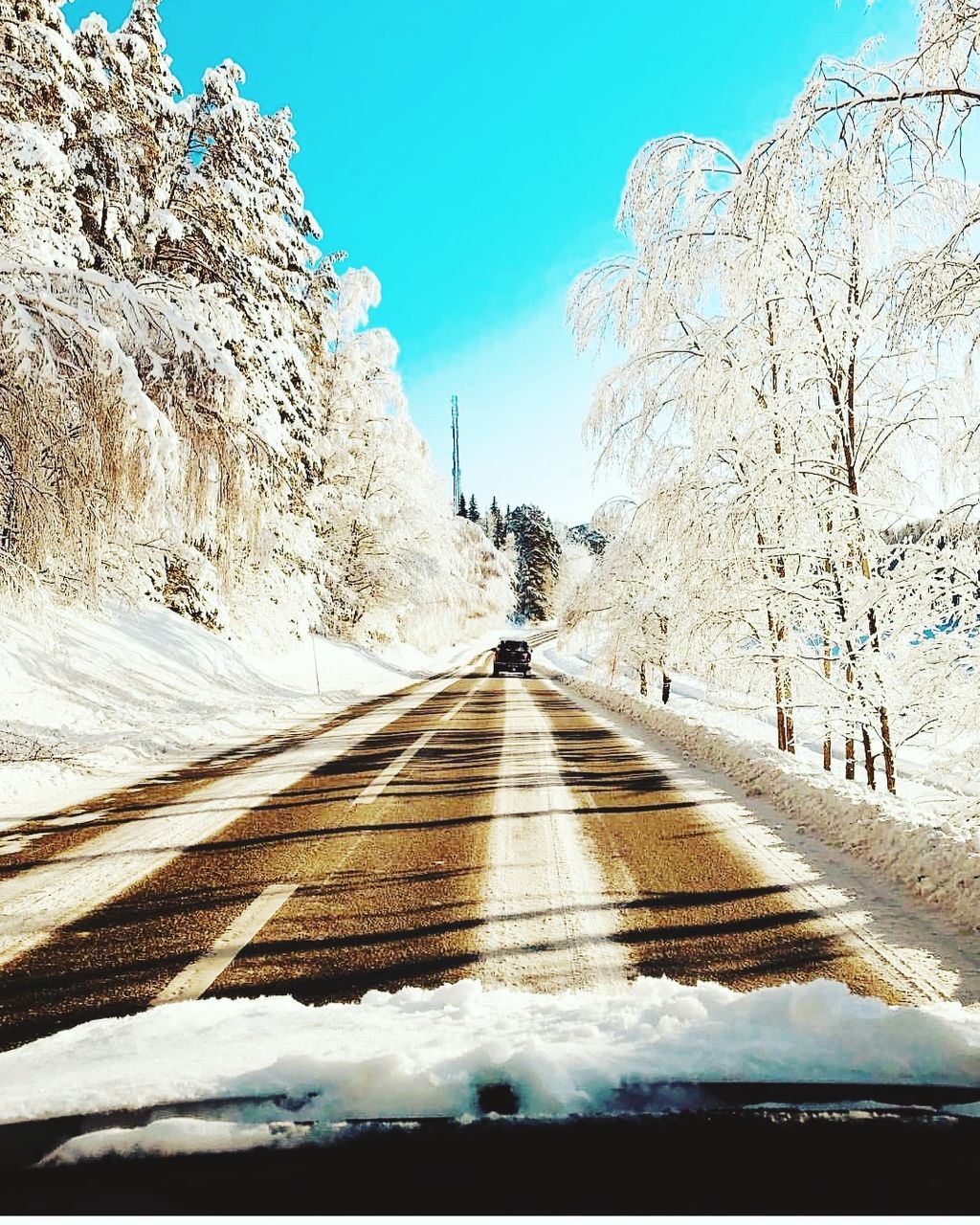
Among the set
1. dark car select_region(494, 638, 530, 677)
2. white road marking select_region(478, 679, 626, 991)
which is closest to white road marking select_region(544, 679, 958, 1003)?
white road marking select_region(478, 679, 626, 991)

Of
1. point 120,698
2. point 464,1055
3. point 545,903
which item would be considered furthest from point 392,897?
point 120,698

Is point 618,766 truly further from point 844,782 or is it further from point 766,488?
point 766,488

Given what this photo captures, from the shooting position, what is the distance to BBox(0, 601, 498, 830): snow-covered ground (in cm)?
741

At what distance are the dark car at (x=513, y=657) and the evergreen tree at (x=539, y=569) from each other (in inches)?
2771

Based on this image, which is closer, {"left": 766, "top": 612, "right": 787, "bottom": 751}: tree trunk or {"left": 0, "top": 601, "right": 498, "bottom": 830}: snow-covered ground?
{"left": 0, "top": 601, "right": 498, "bottom": 830}: snow-covered ground

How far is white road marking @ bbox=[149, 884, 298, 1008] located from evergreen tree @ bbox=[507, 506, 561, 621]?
9645 centimetres

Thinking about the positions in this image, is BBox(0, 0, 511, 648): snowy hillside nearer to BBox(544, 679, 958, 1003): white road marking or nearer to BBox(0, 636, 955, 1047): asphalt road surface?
BBox(0, 636, 955, 1047): asphalt road surface

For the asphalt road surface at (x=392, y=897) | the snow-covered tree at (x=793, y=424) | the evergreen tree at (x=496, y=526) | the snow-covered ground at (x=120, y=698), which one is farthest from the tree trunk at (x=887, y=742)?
the evergreen tree at (x=496, y=526)

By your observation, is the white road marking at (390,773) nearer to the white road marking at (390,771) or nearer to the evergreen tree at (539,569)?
the white road marking at (390,771)

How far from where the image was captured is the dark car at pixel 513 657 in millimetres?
29797

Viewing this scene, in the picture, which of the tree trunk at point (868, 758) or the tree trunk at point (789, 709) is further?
the tree trunk at point (789, 709)

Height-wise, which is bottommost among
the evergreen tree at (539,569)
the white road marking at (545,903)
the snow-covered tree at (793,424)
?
the white road marking at (545,903)

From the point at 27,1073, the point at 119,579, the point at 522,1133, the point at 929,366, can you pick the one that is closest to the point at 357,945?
the point at 27,1073

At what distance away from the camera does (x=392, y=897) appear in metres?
4.06
